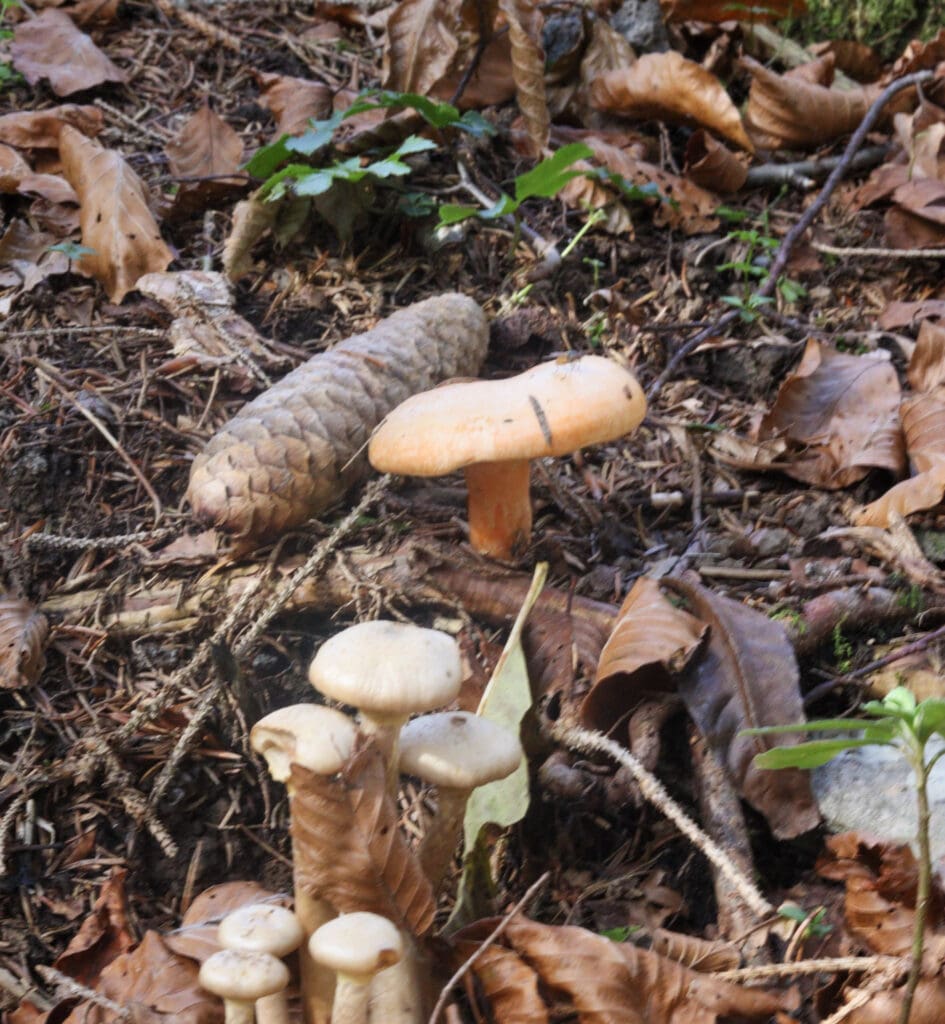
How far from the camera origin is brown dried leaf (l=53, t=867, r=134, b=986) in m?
1.60

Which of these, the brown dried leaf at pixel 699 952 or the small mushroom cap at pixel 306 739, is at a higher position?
the small mushroom cap at pixel 306 739

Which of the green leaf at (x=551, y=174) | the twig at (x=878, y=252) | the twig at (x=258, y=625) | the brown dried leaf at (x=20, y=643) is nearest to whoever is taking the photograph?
the twig at (x=258, y=625)

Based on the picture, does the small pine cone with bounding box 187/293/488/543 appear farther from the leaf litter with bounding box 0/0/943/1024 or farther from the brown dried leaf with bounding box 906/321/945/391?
the brown dried leaf with bounding box 906/321/945/391

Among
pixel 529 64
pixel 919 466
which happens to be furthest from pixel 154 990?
pixel 529 64

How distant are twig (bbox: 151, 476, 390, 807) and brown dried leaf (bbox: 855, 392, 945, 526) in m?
1.27

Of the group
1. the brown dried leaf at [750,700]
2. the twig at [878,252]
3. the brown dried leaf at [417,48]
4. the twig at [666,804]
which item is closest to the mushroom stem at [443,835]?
the twig at [666,804]

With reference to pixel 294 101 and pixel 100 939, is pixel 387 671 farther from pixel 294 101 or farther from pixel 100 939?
pixel 294 101

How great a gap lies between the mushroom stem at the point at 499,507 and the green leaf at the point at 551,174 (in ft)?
4.10

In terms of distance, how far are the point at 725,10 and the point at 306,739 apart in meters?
3.94

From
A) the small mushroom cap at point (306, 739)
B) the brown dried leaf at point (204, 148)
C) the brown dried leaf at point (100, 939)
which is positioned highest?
the brown dried leaf at point (204, 148)

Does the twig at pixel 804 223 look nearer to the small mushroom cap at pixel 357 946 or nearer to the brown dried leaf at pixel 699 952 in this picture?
the brown dried leaf at pixel 699 952

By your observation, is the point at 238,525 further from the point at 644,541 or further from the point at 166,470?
the point at 644,541

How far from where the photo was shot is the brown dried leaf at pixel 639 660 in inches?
71.0

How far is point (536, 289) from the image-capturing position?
323 centimetres
